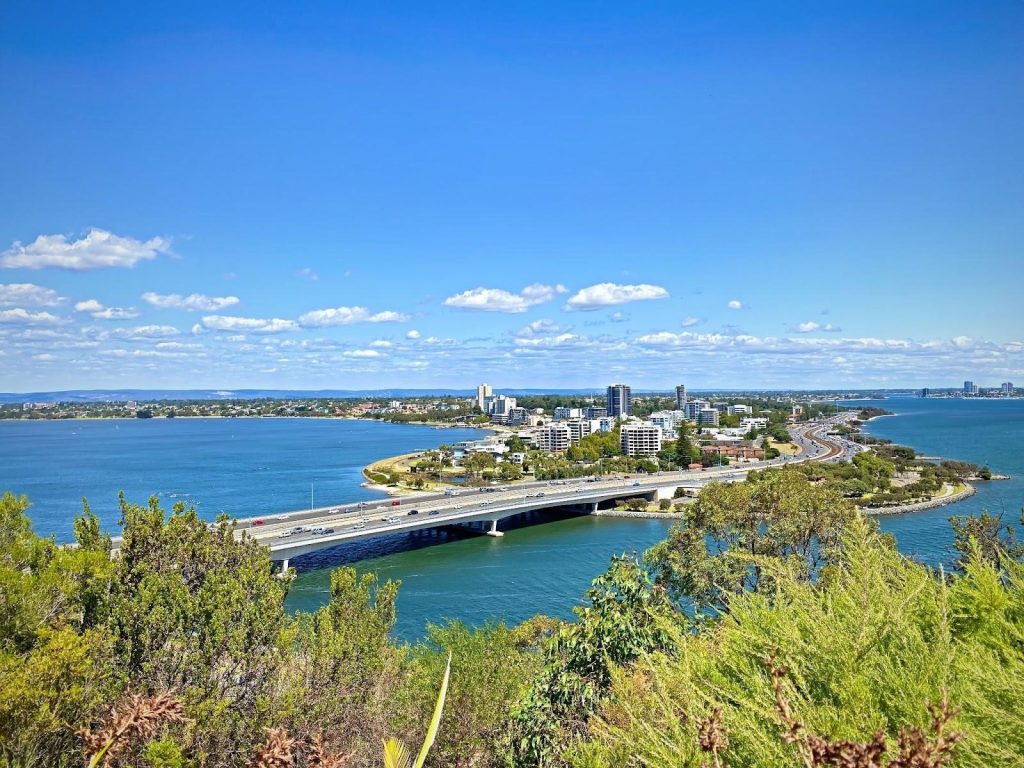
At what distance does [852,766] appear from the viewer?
1524mm

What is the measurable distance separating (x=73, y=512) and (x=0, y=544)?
98.3 feet

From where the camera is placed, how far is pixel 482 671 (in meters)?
7.29

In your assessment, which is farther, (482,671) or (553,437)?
(553,437)

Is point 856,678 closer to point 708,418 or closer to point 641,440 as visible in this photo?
point 641,440

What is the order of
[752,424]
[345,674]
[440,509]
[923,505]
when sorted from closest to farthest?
[345,674], [440,509], [923,505], [752,424]

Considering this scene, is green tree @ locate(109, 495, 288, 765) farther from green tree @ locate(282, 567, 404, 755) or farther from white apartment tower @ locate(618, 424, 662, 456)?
white apartment tower @ locate(618, 424, 662, 456)

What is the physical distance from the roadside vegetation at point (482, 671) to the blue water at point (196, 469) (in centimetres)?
2308

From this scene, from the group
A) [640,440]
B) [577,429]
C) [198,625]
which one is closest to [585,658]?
[198,625]

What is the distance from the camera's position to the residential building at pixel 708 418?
288 ft

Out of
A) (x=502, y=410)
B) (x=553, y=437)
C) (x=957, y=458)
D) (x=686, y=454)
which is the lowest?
(x=957, y=458)

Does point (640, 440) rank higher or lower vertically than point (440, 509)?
higher

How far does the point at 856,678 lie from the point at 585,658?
458cm

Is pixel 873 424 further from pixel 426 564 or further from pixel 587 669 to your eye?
pixel 587 669

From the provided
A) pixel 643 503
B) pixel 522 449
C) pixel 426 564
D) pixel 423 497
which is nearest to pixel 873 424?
pixel 522 449
